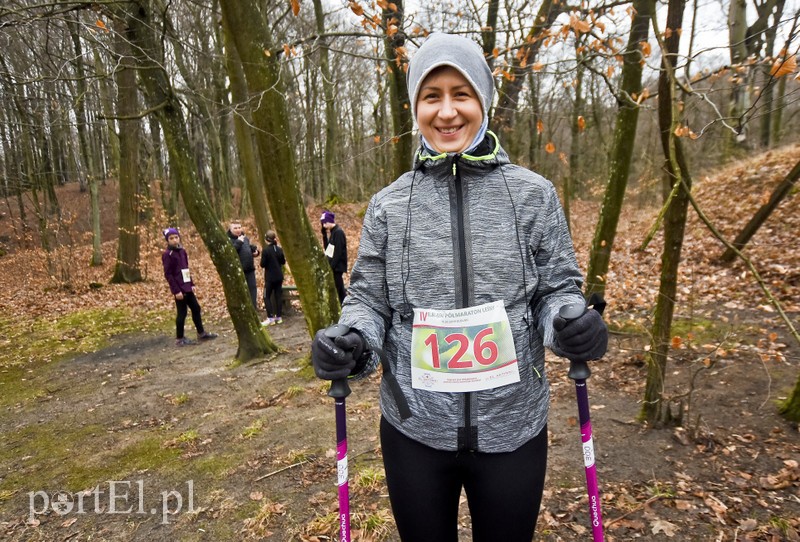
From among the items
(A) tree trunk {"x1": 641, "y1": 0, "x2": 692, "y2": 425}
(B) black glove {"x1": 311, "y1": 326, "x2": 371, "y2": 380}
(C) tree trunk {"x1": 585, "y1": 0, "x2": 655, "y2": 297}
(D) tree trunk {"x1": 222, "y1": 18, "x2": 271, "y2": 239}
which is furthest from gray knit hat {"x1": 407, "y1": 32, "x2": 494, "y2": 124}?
(D) tree trunk {"x1": 222, "y1": 18, "x2": 271, "y2": 239}

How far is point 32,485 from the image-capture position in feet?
14.7

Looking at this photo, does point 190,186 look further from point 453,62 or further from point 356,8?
point 453,62

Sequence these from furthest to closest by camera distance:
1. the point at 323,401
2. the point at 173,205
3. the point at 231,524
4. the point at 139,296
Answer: the point at 173,205
the point at 139,296
the point at 323,401
the point at 231,524

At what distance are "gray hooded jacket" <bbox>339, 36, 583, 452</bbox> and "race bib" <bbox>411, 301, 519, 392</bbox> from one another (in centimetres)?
3

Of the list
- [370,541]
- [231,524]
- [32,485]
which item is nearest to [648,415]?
[370,541]

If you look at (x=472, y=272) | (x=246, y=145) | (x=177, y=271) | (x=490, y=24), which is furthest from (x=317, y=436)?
(x=246, y=145)

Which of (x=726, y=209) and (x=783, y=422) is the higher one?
Result: (x=726, y=209)

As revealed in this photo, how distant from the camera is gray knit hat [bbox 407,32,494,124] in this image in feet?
5.54

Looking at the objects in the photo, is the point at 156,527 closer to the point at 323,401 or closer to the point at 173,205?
the point at 323,401

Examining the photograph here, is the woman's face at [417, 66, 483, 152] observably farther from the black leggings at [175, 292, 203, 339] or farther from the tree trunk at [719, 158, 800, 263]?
the black leggings at [175, 292, 203, 339]

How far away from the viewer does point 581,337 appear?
5.08ft

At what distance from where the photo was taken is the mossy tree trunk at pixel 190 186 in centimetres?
654

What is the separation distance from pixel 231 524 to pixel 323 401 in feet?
7.04

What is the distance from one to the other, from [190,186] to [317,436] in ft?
14.1
